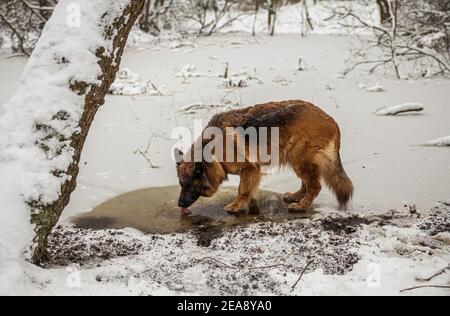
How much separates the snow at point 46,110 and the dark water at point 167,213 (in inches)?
56.0

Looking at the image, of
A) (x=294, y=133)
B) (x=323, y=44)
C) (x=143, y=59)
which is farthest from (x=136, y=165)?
(x=323, y=44)

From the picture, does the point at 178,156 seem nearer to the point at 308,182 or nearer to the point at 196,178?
the point at 196,178

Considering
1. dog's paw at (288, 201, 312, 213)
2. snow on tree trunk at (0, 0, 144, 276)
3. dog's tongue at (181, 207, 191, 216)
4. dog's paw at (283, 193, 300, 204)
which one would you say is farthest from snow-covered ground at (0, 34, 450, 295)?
dog's tongue at (181, 207, 191, 216)

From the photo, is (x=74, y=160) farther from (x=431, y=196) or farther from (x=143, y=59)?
(x=143, y=59)

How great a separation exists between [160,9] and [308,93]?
405 inches

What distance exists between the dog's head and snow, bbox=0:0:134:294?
71.1 inches

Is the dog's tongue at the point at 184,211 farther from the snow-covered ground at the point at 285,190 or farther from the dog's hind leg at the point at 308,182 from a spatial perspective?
the dog's hind leg at the point at 308,182

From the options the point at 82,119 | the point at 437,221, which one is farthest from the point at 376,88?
the point at 82,119

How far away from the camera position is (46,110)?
3.51 m

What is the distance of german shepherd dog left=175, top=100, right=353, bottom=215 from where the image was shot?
4.97 m

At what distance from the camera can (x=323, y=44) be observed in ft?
49.9

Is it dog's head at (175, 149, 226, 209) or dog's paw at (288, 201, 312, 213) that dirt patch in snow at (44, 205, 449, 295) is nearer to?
dog's paw at (288, 201, 312, 213)

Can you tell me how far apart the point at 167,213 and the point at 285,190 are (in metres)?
1.60

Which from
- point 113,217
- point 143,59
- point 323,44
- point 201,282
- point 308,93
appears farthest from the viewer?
point 323,44
